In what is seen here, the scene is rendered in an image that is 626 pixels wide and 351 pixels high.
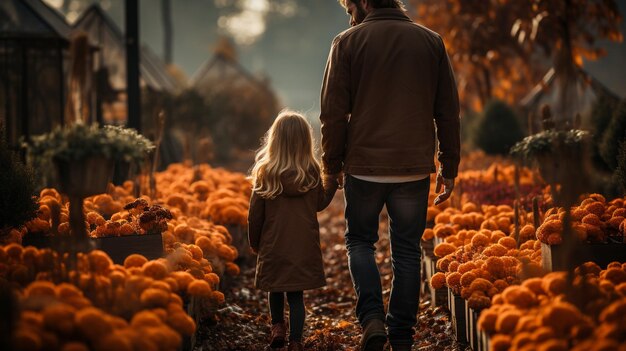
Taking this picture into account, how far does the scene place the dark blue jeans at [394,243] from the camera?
12.0 feet

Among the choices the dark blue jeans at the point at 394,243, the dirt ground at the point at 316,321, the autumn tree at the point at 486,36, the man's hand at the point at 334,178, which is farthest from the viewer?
the autumn tree at the point at 486,36

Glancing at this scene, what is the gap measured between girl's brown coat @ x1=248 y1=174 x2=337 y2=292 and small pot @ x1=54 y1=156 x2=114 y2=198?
0.95 m

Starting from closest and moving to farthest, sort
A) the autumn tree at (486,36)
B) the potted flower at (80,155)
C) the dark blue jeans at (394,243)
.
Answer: the potted flower at (80,155)
the dark blue jeans at (394,243)
the autumn tree at (486,36)

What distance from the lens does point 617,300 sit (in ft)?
9.53

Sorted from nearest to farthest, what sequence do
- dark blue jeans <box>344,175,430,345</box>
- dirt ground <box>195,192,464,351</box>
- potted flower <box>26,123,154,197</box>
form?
potted flower <box>26,123,154,197</box> → dark blue jeans <box>344,175,430,345</box> → dirt ground <box>195,192,464,351</box>

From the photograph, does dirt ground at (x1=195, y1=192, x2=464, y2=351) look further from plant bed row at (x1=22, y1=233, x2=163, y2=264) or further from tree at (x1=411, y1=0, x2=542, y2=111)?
tree at (x1=411, y1=0, x2=542, y2=111)

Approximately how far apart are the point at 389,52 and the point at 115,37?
38.6 feet

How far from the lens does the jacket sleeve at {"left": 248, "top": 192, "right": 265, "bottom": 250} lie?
3.98 metres

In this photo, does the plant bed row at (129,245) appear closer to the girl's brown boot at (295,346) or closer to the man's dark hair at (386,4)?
the girl's brown boot at (295,346)

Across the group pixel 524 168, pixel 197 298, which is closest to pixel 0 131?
pixel 197 298

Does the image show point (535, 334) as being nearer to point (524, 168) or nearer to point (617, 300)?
point (617, 300)

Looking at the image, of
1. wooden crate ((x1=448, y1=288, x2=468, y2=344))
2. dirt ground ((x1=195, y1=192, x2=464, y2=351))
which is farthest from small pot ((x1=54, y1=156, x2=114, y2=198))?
wooden crate ((x1=448, y1=288, x2=468, y2=344))

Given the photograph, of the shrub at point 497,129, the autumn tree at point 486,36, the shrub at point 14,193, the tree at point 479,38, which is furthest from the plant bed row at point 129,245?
the tree at point 479,38

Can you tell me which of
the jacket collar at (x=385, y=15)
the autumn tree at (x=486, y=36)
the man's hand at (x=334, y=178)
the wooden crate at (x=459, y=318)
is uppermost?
the autumn tree at (x=486, y=36)
